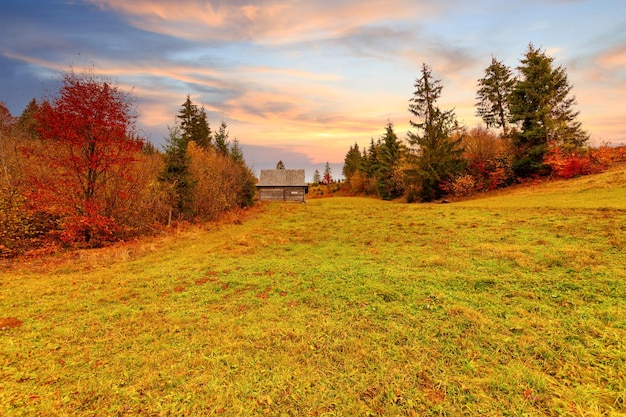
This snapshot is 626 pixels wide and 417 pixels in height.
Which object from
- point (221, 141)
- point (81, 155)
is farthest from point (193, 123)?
point (81, 155)

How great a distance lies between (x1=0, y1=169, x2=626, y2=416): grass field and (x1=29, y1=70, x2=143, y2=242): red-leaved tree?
3.79 metres

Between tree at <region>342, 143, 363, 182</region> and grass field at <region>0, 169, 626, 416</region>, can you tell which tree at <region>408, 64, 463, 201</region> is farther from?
tree at <region>342, 143, 363, 182</region>

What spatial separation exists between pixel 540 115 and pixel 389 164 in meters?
20.5

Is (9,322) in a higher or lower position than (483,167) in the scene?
lower

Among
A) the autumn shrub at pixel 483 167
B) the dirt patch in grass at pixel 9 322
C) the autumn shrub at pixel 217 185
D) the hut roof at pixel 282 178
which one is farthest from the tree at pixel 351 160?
the dirt patch in grass at pixel 9 322

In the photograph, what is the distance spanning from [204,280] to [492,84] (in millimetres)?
44822

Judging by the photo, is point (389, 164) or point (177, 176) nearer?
point (177, 176)

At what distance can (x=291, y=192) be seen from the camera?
1729 inches

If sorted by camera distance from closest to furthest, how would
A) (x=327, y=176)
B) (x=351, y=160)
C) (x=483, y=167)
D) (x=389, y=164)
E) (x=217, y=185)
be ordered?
(x=217, y=185), (x=483, y=167), (x=389, y=164), (x=351, y=160), (x=327, y=176)

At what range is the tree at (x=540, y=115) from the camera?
84.0 feet

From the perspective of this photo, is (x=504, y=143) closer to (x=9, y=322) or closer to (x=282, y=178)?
(x=282, y=178)

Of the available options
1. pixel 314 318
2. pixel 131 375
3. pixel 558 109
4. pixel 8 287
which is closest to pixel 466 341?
pixel 314 318

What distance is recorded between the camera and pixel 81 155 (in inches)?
492

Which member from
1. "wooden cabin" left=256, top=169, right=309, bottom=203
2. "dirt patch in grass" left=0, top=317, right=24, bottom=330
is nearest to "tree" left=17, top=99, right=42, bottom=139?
"dirt patch in grass" left=0, top=317, right=24, bottom=330
